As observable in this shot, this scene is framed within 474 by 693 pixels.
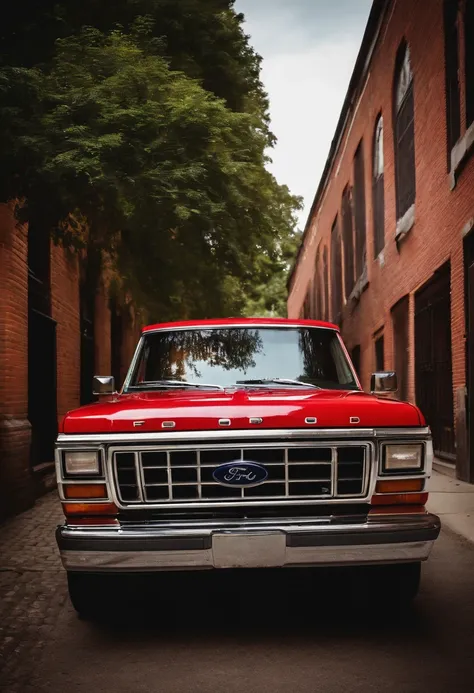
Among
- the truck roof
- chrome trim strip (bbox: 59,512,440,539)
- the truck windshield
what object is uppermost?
the truck roof

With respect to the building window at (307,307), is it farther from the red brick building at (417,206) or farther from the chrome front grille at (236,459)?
the chrome front grille at (236,459)

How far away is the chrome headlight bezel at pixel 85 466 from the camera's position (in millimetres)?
4312

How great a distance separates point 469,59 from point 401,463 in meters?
7.90

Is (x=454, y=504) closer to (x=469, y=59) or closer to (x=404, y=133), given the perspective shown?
(x=469, y=59)

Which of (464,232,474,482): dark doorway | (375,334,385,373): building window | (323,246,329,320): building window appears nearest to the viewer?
(464,232,474,482): dark doorway

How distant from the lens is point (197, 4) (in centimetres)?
1133

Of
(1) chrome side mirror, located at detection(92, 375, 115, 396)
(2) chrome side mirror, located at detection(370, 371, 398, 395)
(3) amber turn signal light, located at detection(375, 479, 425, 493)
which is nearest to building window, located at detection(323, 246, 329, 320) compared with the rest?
(2) chrome side mirror, located at detection(370, 371, 398, 395)

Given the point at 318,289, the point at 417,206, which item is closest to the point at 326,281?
the point at 318,289

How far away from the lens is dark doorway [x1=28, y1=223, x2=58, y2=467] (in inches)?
451

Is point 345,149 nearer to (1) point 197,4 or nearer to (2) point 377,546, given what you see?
Answer: (1) point 197,4

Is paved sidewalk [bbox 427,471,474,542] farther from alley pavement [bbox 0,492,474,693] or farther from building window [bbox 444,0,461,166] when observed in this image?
building window [bbox 444,0,461,166]

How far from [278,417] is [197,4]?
28.5ft

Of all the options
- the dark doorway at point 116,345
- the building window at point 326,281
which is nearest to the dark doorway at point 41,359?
the dark doorway at point 116,345

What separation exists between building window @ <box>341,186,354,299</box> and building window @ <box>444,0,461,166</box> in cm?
1132
